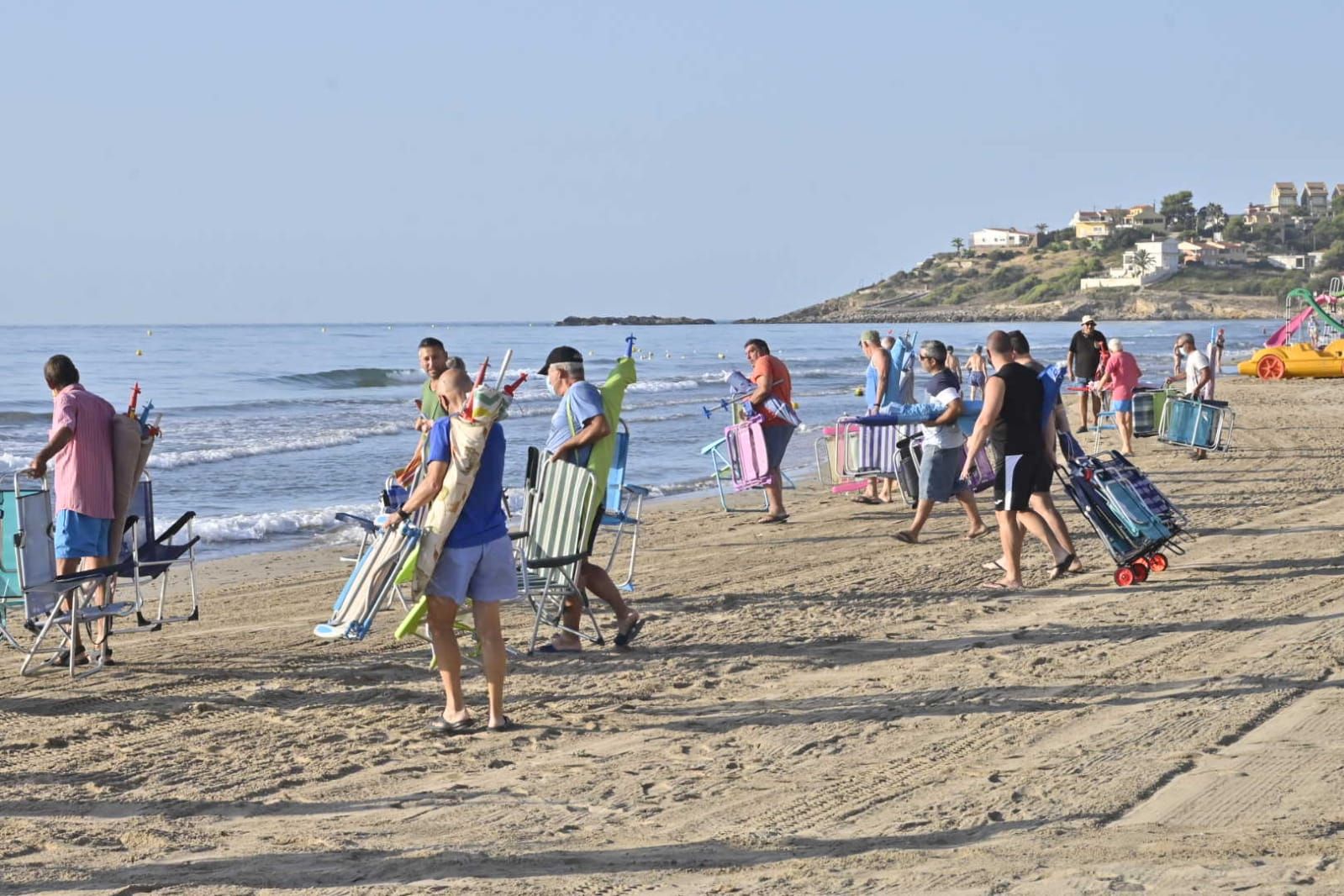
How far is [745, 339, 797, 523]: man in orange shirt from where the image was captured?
480 inches

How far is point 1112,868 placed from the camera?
442 cm

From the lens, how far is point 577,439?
7312 mm

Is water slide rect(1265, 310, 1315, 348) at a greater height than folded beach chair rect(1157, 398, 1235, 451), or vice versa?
water slide rect(1265, 310, 1315, 348)

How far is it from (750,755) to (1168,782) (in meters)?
1.50

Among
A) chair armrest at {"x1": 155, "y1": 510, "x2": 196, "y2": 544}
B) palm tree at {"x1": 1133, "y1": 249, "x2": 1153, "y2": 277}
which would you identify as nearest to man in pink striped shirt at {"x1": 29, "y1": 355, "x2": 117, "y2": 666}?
chair armrest at {"x1": 155, "y1": 510, "x2": 196, "y2": 544}

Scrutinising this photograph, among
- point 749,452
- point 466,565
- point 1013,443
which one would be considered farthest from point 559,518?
point 749,452

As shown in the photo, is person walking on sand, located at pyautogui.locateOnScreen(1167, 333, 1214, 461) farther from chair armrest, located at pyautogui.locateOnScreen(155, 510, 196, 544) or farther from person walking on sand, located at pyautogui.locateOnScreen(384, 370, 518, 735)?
person walking on sand, located at pyautogui.locateOnScreen(384, 370, 518, 735)

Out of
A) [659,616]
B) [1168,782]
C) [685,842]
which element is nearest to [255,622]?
[659,616]

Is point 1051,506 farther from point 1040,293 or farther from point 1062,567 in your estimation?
point 1040,293

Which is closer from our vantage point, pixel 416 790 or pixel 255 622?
pixel 416 790

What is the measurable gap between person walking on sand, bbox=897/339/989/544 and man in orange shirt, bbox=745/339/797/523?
171 cm

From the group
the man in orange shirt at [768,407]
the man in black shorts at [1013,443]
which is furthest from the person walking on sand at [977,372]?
the man in black shorts at [1013,443]

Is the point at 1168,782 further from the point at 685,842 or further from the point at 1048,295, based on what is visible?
the point at 1048,295

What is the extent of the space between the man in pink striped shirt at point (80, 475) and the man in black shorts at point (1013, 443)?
4.84 m
